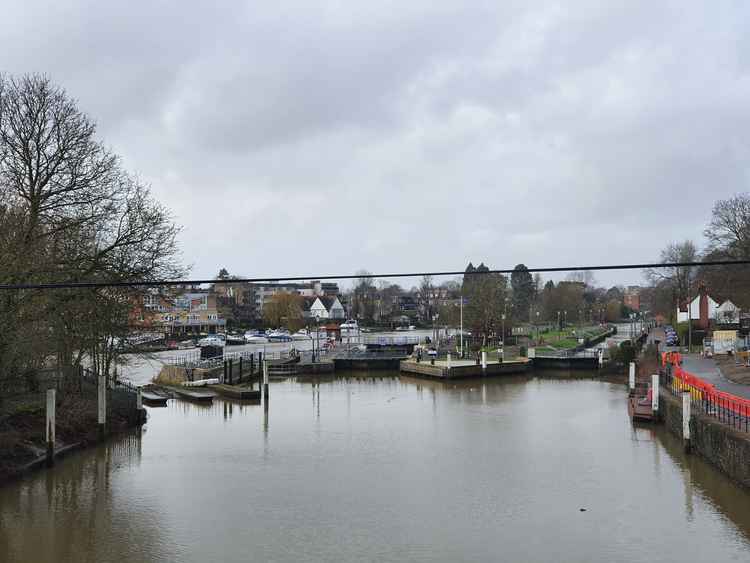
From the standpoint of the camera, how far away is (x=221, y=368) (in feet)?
142

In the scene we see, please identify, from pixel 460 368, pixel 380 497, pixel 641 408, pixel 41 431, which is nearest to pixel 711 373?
pixel 641 408

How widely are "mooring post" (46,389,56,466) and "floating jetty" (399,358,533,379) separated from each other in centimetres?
2765

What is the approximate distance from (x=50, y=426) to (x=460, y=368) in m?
28.9

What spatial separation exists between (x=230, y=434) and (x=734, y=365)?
23.4 m

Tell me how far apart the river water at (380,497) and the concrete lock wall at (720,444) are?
39cm

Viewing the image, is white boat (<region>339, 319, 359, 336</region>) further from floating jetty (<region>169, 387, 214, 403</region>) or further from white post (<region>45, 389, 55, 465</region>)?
white post (<region>45, 389, 55, 465</region>)

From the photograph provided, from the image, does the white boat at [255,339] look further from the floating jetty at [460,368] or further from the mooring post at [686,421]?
the mooring post at [686,421]

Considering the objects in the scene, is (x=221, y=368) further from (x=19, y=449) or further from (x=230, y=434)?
(x=19, y=449)

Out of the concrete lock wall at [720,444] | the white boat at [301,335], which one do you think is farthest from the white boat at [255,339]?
the concrete lock wall at [720,444]

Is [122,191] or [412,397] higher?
[122,191]

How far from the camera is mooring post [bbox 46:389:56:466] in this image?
18375 mm

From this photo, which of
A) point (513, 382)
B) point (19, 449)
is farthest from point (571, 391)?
point (19, 449)

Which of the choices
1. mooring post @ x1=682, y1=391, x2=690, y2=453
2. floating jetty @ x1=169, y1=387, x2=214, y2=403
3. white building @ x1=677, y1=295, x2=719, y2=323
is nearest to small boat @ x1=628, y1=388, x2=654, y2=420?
mooring post @ x1=682, y1=391, x2=690, y2=453

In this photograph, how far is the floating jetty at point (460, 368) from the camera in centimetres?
4338
